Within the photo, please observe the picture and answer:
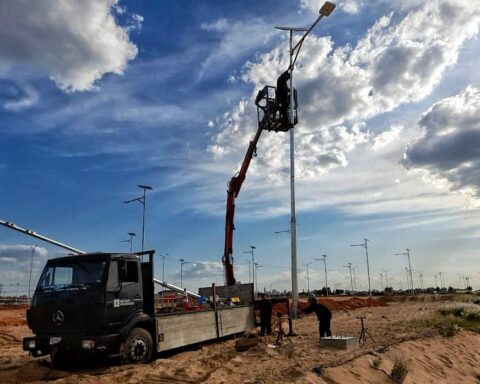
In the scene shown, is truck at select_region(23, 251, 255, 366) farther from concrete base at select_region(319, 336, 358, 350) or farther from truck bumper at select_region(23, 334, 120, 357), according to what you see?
concrete base at select_region(319, 336, 358, 350)

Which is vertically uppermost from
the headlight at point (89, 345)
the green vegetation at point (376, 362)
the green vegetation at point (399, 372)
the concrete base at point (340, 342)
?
the headlight at point (89, 345)

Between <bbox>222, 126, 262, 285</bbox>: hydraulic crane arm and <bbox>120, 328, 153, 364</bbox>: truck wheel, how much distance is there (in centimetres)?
1143

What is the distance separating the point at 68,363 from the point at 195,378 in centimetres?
366

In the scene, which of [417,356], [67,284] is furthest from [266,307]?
[67,284]

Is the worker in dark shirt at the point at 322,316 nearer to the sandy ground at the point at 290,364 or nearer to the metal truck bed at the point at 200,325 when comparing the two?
the sandy ground at the point at 290,364

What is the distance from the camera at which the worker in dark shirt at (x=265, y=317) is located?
18158 millimetres

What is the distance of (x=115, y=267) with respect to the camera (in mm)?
12133

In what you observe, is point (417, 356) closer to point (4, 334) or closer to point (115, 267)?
point (115, 267)

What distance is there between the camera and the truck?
37.6ft

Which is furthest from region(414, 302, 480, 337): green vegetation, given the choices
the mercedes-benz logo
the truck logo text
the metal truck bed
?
the mercedes-benz logo

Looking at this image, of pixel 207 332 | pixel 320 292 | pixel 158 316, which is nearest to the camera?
pixel 158 316

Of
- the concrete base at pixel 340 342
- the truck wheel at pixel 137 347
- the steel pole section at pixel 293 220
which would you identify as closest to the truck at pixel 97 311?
the truck wheel at pixel 137 347

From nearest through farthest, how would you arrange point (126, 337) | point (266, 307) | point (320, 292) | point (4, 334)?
point (126, 337) → point (266, 307) → point (4, 334) → point (320, 292)

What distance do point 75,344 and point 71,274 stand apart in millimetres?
1692
